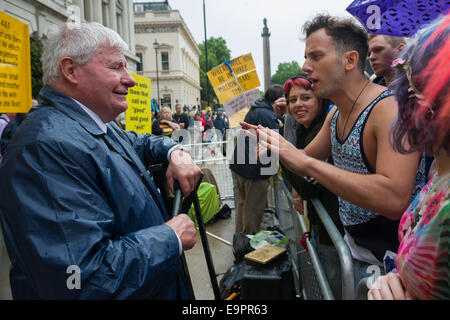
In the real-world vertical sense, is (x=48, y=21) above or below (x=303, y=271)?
above

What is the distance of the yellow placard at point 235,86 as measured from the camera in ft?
19.1

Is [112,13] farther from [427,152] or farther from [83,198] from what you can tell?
[427,152]

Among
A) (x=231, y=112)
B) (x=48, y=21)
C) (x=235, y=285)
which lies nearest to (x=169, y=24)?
(x=48, y=21)

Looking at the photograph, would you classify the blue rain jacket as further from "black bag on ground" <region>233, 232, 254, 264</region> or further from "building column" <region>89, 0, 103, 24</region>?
"building column" <region>89, 0, 103, 24</region>

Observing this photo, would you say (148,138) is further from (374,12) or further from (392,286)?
(392,286)

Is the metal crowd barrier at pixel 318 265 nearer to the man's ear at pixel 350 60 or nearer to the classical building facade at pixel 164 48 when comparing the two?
the man's ear at pixel 350 60

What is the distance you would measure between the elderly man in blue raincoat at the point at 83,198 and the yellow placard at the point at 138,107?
9.89 feet

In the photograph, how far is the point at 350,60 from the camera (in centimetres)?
185

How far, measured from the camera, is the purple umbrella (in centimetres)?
127

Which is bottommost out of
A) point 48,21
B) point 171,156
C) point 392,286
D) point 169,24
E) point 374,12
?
point 392,286

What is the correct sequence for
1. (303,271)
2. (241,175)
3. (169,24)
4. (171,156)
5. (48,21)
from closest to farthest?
(171,156) → (303,271) → (241,175) → (48,21) → (169,24)

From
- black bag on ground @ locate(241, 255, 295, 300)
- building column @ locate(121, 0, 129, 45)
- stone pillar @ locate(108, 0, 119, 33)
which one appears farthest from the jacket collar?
building column @ locate(121, 0, 129, 45)

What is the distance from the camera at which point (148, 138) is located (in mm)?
2160

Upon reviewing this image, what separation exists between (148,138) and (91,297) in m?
1.21
